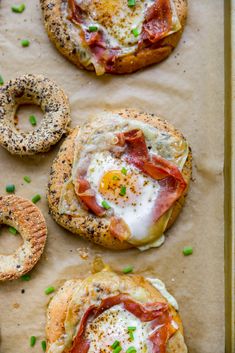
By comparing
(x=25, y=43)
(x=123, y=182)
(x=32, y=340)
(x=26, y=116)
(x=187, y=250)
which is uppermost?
(x=25, y=43)

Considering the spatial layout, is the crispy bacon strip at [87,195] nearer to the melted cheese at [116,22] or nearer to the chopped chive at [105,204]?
the chopped chive at [105,204]

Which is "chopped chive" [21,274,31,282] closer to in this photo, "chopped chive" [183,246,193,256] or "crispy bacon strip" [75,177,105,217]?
"crispy bacon strip" [75,177,105,217]

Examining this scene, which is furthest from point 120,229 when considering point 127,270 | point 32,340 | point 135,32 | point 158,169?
point 135,32

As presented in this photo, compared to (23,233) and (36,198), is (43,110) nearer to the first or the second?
(36,198)

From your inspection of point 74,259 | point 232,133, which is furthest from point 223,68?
point 74,259

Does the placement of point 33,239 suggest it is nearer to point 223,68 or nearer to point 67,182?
point 67,182
